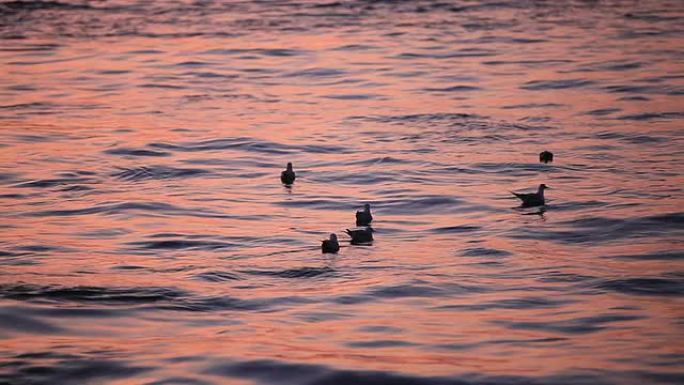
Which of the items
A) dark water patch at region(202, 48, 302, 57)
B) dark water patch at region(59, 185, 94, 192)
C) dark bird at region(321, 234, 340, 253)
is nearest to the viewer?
dark bird at region(321, 234, 340, 253)

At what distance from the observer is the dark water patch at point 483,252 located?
17.8 metres

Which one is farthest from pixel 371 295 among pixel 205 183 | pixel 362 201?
pixel 205 183

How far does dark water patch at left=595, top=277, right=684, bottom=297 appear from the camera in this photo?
16109 mm

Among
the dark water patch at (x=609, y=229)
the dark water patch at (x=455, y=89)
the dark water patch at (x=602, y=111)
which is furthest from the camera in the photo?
the dark water patch at (x=455, y=89)

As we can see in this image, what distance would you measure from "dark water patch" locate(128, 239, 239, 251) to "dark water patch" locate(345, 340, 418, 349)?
14.8 feet

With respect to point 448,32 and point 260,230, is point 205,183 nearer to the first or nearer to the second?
point 260,230

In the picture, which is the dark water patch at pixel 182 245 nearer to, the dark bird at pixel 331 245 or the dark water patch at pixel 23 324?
the dark bird at pixel 331 245

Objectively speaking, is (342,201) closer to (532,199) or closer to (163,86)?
(532,199)

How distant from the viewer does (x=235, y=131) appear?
27359 mm

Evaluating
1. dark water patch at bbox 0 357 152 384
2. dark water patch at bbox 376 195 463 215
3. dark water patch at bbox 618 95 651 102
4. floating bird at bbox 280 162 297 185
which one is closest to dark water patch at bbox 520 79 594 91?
dark water patch at bbox 618 95 651 102

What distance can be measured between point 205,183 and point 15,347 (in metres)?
9.08

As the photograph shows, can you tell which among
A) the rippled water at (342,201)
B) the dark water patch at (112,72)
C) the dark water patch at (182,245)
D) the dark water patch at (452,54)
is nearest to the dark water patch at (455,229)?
the rippled water at (342,201)

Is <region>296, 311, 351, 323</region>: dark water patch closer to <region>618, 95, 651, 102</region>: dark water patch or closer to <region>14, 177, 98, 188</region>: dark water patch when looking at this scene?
<region>14, 177, 98, 188</region>: dark water patch

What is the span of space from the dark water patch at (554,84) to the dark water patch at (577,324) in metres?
16.1
